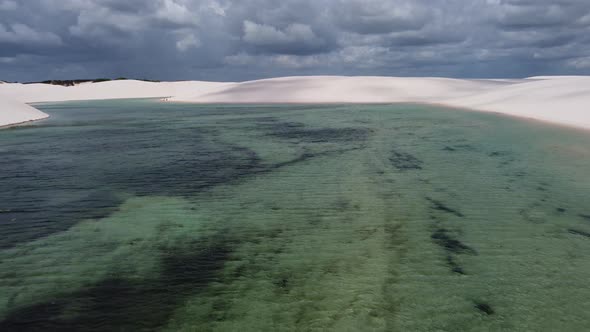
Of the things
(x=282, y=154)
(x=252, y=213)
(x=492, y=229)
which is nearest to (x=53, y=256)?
(x=252, y=213)

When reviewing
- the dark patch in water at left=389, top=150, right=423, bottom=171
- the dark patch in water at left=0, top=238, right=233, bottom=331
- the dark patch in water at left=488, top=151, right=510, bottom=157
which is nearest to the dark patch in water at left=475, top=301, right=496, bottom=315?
the dark patch in water at left=0, top=238, right=233, bottom=331

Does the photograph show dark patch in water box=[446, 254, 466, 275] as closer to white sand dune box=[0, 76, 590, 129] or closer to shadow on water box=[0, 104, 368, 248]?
shadow on water box=[0, 104, 368, 248]

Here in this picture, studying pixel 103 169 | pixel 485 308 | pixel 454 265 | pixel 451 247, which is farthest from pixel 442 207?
pixel 103 169

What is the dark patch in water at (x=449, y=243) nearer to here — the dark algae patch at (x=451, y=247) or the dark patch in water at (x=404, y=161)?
the dark algae patch at (x=451, y=247)

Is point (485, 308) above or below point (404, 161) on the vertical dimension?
below

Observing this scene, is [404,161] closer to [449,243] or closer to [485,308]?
[449,243]

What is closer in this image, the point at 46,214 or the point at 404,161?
the point at 46,214
